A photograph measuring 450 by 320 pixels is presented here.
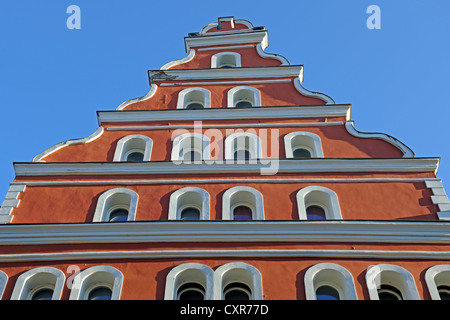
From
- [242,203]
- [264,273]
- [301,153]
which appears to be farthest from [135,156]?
[264,273]

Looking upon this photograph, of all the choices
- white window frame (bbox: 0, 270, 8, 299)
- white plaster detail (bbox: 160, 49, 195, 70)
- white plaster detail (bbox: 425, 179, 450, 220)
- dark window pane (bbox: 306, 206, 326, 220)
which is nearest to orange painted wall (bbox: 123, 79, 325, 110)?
white plaster detail (bbox: 160, 49, 195, 70)

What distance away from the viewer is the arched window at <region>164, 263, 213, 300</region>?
38.5 ft

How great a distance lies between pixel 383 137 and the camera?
15086 mm

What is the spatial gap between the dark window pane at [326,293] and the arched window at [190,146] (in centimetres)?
425

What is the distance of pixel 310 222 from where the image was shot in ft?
41.4

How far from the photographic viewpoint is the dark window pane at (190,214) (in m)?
13.7

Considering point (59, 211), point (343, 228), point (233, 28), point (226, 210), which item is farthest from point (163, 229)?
point (233, 28)

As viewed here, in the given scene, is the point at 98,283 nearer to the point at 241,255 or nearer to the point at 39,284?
the point at 39,284

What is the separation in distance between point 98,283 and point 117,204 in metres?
2.17

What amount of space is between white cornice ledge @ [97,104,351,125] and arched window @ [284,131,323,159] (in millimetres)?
682

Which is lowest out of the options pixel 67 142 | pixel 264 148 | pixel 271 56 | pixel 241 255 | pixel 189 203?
pixel 241 255
